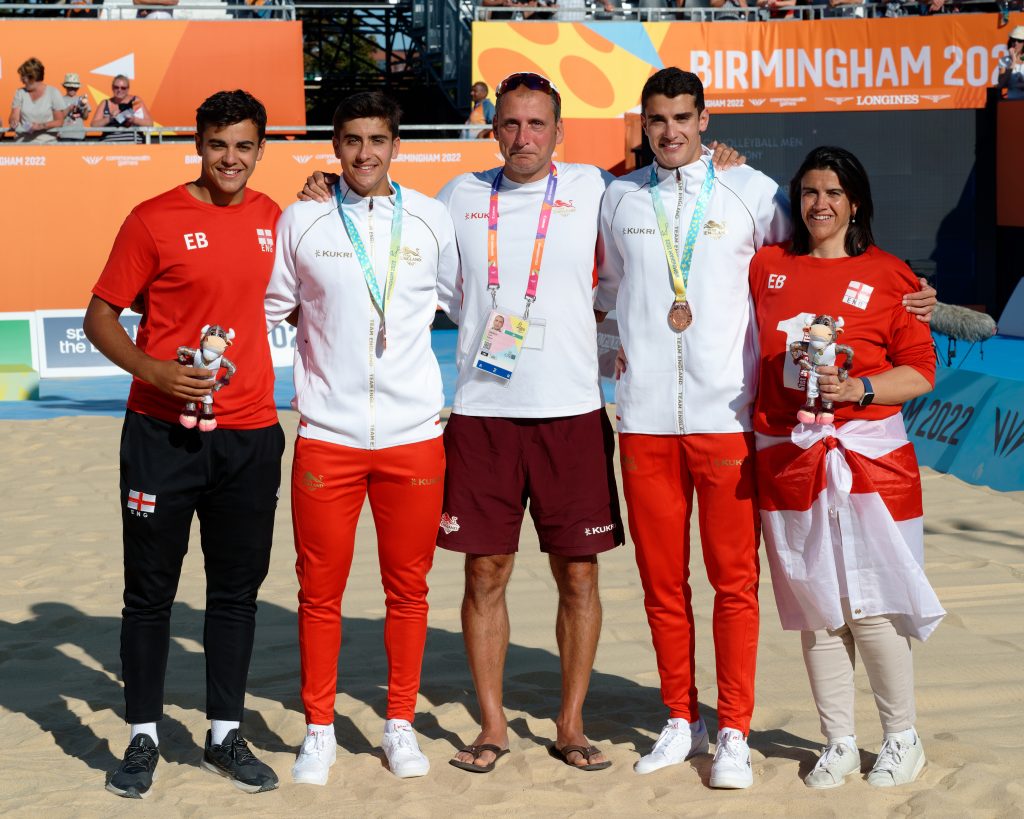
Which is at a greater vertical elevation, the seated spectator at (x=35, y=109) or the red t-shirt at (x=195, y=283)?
the seated spectator at (x=35, y=109)

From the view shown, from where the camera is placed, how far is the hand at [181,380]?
3.71 metres

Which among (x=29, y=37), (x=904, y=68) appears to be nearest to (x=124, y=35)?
(x=29, y=37)

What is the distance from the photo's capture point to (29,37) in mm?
17922

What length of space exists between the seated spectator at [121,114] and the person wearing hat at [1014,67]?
1057cm

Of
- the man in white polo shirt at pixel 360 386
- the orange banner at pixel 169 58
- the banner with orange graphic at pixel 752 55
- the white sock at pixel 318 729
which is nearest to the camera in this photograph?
the man in white polo shirt at pixel 360 386

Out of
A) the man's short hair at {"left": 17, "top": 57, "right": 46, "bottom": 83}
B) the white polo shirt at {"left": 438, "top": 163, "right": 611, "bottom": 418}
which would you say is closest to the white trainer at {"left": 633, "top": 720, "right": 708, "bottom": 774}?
the white polo shirt at {"left": 438, "top": 163, "right": 611, "bottom": 418}

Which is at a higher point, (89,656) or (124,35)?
(124,35)

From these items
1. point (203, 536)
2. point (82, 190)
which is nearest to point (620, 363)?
point (203, 536)

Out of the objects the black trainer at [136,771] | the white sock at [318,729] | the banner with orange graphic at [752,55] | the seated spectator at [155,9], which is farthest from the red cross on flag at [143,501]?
the seated spectator at [155,9]

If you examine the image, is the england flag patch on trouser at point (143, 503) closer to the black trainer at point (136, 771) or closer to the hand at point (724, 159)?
the black trainer at point (136, 771)

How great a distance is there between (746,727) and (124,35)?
16790mm

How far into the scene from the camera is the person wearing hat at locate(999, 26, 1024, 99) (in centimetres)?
1448

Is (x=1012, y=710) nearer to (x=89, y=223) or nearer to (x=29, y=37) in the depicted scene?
(x=89, y=223)

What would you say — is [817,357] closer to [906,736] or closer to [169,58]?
[906,736]
